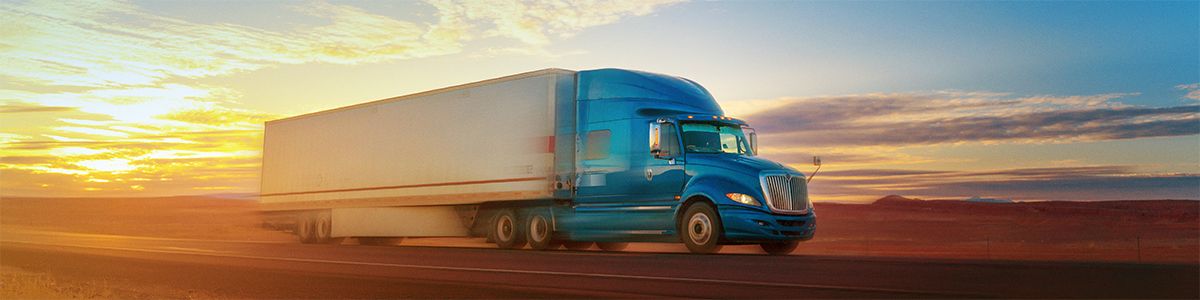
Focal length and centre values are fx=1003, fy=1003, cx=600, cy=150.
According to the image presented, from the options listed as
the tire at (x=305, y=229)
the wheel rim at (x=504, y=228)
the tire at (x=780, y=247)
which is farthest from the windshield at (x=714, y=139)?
the tire at (x=305, y=229)

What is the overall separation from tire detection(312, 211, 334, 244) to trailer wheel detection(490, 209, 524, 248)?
760 cm

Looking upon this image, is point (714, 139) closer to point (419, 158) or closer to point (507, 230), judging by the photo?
point (507, 230)

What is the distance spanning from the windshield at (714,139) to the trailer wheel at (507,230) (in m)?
5.30

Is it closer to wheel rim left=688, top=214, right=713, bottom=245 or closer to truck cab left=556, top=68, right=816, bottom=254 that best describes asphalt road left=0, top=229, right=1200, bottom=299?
wheel rim left=688, top=214, right=713, bottom=245

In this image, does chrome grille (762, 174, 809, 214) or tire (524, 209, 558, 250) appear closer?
chrome grille (762, 174, 809, 214)

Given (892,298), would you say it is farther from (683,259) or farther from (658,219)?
(658,219)

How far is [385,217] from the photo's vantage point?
27.3 metres

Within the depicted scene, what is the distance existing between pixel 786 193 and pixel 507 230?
7.33m

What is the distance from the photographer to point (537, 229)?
23172 mm

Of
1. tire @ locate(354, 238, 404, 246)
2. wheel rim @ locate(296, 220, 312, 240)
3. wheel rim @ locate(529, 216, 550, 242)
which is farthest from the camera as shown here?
wheel rim @ locate(296, 220, 312, 240)

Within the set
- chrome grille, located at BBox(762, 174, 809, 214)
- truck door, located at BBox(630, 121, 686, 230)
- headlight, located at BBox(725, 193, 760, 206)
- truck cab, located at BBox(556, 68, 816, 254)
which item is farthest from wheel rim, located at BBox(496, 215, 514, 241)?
chrome grille, located at BBox(762, 174, 809, 214)

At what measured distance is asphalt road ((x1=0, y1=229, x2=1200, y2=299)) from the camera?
11336 millimetres

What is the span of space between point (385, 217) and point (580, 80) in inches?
315

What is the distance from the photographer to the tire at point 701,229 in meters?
19.4
